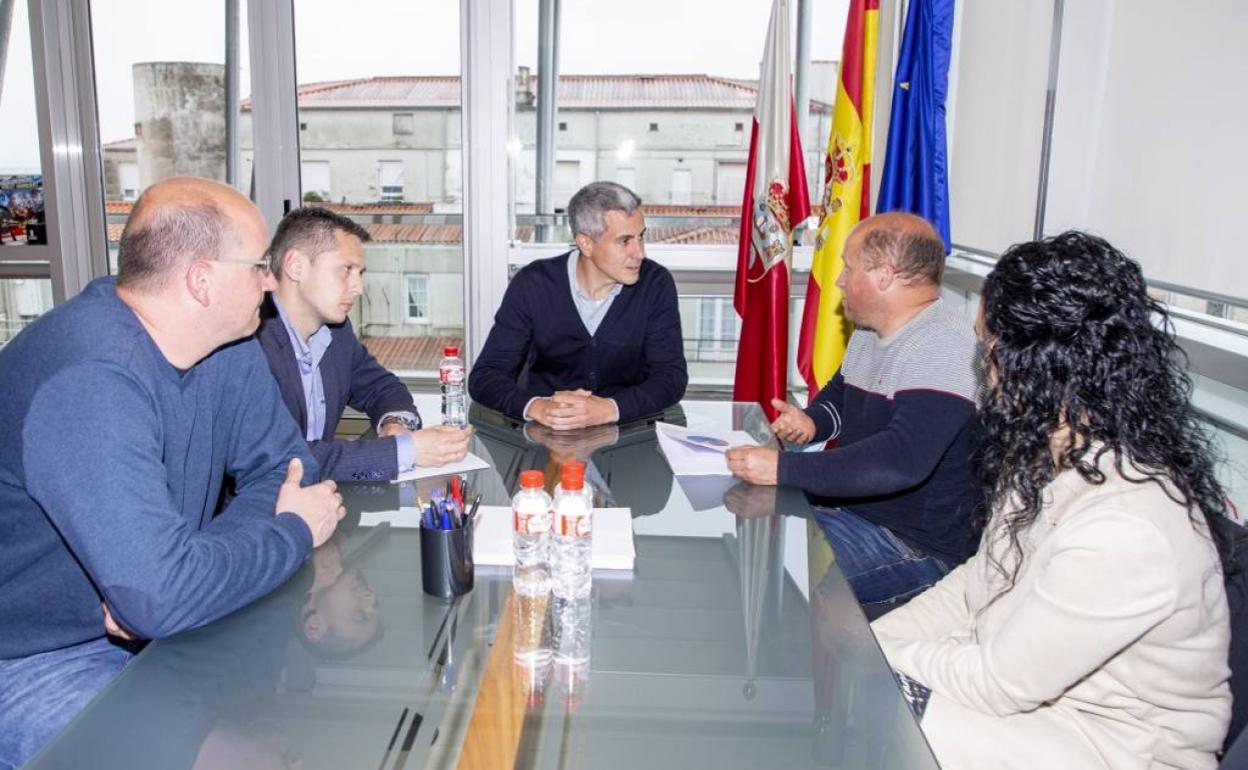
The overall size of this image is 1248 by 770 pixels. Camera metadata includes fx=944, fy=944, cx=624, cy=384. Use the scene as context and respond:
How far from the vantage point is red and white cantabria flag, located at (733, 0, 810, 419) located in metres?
3.85

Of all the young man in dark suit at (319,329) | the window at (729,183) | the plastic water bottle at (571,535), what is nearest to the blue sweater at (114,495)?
the plastic water bottle at (571,535)

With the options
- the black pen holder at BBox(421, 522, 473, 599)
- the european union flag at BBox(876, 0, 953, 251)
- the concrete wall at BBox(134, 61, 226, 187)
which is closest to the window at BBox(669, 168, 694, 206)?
the european union flag at BBox(876, 0, 953, 251)

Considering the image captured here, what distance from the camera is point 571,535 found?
137cm

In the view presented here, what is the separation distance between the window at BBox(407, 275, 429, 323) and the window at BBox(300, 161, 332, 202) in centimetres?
57

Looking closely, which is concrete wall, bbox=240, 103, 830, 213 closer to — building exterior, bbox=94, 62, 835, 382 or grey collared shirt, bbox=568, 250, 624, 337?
building exterior, bbox=94, 62, 835, 382

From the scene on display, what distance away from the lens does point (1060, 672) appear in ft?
4.02

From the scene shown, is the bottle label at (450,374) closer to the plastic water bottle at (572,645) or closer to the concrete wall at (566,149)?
the plastic water bottle at (572,645)

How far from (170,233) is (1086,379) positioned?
54.0 inches

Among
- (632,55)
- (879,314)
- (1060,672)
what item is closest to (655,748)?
(1060,672)

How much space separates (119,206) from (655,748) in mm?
Answer: 4458

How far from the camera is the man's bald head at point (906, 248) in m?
2.14

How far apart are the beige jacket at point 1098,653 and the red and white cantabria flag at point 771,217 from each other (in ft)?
8.12

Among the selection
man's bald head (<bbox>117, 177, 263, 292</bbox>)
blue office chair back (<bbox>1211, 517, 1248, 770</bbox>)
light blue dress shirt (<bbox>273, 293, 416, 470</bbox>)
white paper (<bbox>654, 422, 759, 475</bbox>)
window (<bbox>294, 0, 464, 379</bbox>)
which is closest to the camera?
blue office chair back (<bbox>1211, 517, 1248, 770</bbox>)

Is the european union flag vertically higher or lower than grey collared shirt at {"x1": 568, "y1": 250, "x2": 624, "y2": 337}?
higher
